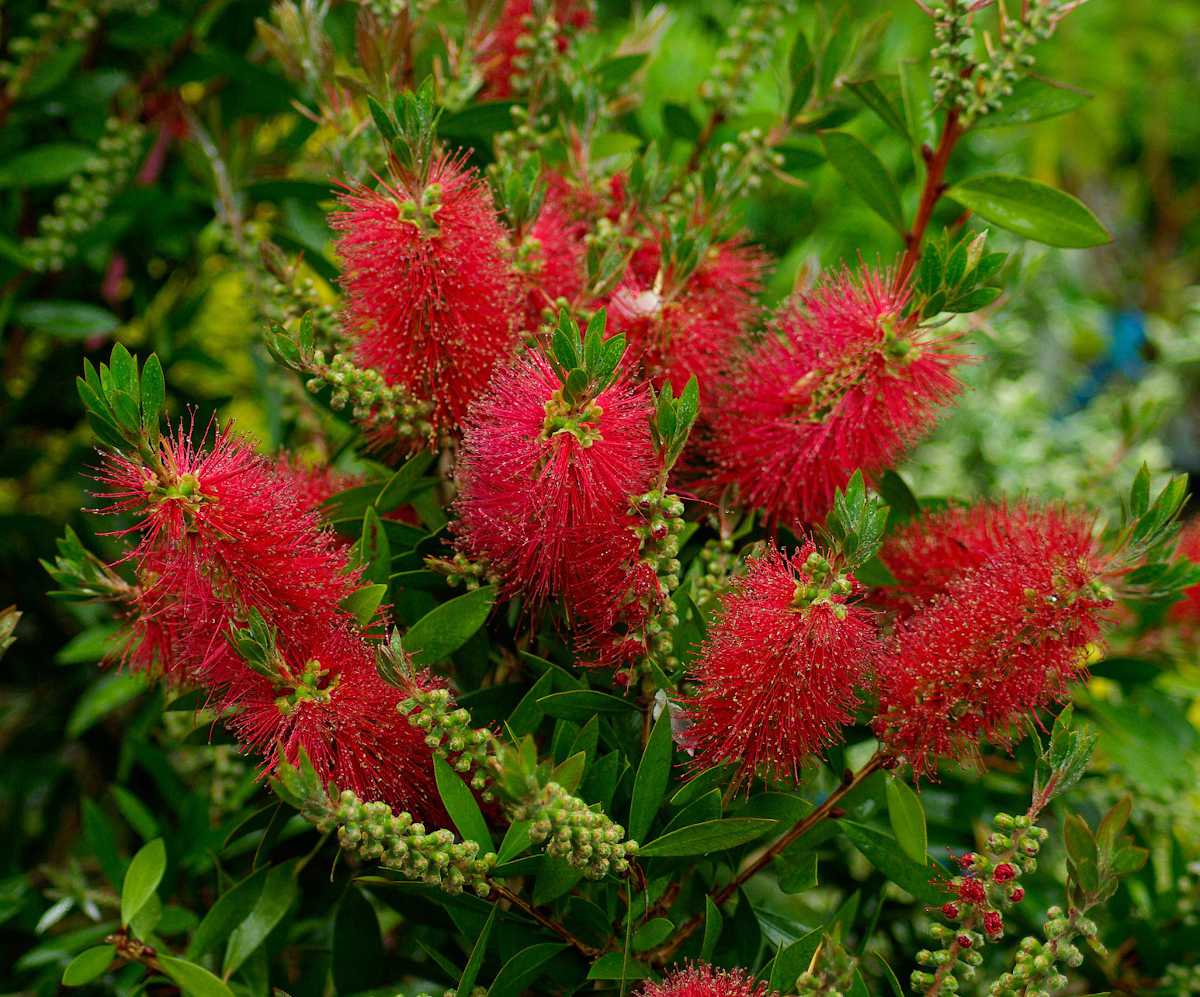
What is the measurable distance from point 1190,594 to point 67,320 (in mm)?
942

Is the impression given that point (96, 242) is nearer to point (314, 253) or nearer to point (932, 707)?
point (314, 253)

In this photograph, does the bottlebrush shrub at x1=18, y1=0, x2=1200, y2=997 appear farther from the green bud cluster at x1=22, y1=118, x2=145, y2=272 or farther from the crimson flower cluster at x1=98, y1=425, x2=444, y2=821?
the green bud cluster at x1=22, y1=118, x2=145, y2=272

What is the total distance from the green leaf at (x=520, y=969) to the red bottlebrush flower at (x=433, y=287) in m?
0.26

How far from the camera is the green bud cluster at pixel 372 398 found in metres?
0.53

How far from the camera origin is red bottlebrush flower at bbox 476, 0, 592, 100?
792 millimetres

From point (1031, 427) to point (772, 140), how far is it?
2.43 feet

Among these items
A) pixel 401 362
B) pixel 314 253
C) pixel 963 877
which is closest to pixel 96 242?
pixel 314 253

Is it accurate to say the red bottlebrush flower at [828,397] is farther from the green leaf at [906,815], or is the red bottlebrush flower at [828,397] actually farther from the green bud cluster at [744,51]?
the green bud cluster at [744,51]

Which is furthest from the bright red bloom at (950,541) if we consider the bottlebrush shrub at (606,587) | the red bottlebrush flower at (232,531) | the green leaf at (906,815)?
the red bottlebrush flower at (232,531)

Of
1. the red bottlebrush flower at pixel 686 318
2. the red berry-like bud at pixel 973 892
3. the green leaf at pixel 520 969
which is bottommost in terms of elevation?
the green leaf at pixel 520 969

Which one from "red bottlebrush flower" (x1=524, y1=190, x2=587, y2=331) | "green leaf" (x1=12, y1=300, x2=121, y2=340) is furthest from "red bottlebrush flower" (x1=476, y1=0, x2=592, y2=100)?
→ "green leaf" (x1=12, y1=300, x2=121, y2=340)

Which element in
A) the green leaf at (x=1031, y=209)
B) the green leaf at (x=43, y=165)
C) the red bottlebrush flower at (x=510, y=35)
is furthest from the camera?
the green leaf at (x=43, y=165)

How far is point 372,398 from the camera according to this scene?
0.54 m

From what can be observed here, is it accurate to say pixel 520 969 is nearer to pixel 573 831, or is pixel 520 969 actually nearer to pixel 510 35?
pixel 573 831
